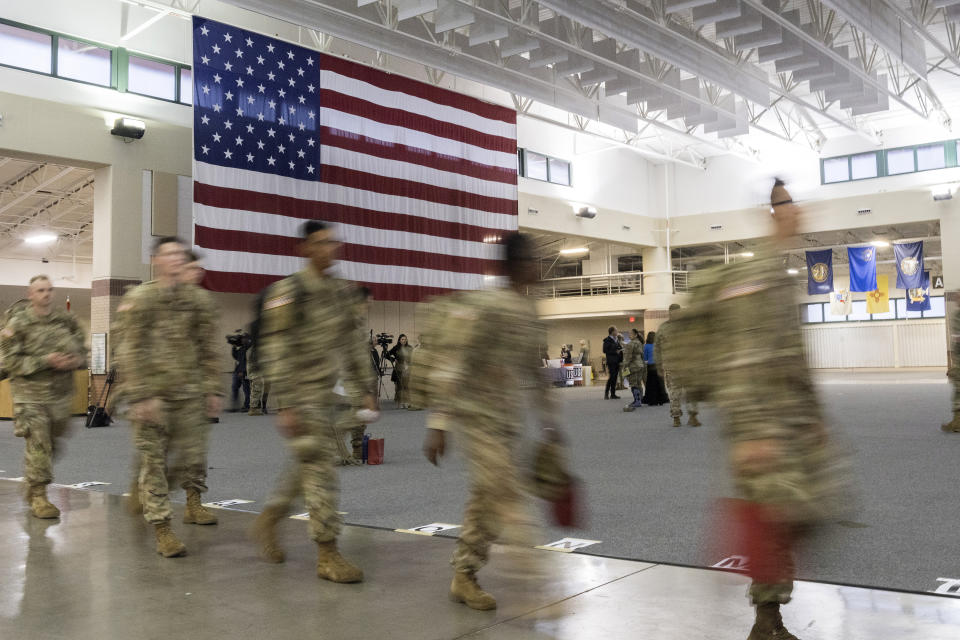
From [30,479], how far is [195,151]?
1105 cm

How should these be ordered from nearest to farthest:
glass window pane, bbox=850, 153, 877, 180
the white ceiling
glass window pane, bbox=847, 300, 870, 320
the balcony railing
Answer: the white ceiling → glass window pane, bbox=850, 153, 877, 180 → the balcony railing → glass window pane, bbox=847, 300, 870, 320

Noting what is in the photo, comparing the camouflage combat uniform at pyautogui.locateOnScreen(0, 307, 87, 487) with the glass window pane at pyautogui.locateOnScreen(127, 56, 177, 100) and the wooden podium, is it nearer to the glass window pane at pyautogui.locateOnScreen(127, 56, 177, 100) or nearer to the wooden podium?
the wooden podium

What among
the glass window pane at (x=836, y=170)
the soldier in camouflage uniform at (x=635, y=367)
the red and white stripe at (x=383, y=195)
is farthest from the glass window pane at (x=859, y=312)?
the soldier in camouflage uniform at (x=635, y=367)

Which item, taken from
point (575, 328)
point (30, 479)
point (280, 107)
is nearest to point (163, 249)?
point (30, 479)

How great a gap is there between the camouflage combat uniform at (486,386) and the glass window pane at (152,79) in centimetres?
1591

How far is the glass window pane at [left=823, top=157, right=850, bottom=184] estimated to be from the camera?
2689 cm

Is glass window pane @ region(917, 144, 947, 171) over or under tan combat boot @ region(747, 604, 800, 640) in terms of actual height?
over

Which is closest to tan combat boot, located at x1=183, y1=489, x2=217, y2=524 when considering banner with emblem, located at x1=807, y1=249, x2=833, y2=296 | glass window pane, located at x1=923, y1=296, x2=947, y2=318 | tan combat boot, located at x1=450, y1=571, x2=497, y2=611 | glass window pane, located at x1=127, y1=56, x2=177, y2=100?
tan combat boot, located at x1=450, y1=571, x2=497, y2=611

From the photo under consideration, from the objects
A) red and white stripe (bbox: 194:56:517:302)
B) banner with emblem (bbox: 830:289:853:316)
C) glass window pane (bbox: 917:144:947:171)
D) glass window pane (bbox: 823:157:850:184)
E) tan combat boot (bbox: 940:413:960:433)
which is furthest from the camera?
banner with emblem (bbox: 830:289:853:316)

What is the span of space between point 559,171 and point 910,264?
1072cm

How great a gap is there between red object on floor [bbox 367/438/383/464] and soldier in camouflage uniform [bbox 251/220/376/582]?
424 cm

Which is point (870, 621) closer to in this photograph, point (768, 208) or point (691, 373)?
point (691, 373)

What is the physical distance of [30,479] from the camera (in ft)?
17.5

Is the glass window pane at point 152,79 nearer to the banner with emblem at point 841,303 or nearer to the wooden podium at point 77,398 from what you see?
the wooden podium at point 77,398
